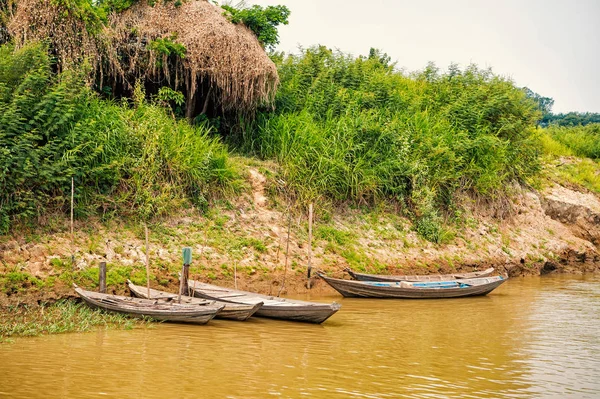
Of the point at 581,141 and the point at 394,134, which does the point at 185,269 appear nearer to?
the point at 394,134

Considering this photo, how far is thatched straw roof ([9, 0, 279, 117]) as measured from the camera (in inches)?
653

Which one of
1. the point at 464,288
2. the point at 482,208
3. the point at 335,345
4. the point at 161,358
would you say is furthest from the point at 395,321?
the point at 482,208

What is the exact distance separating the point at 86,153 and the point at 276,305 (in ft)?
17.3

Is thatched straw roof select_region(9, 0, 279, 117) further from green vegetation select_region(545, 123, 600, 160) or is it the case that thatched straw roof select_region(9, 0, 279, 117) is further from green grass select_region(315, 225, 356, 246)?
green vegetation select_region(545, 123, 600, 160)

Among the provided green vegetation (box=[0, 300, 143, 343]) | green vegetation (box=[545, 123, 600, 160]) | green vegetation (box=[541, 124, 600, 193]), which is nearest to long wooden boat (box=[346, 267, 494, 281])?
green vegetation (box=[0, 300, 143, 343])

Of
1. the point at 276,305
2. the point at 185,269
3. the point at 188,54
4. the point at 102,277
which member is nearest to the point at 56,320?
the point at 102,277

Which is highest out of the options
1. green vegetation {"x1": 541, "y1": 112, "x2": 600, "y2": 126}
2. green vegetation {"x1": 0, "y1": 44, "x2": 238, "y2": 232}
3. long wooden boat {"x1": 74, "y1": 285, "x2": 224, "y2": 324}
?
green vegetation {"x1": 541, "y1": 112, "x2": 600, "y2": 126}

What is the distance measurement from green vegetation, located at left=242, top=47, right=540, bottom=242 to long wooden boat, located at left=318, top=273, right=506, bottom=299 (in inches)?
102

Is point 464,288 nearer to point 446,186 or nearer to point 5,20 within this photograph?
point 446,186

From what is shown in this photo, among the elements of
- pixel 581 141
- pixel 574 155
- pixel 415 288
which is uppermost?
pixel 581 141

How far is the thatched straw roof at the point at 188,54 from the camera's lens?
16.6m

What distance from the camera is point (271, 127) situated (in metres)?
18.4

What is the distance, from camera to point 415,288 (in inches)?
586

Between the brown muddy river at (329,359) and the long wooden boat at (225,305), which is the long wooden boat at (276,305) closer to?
the brown muddy river at (329,359)
